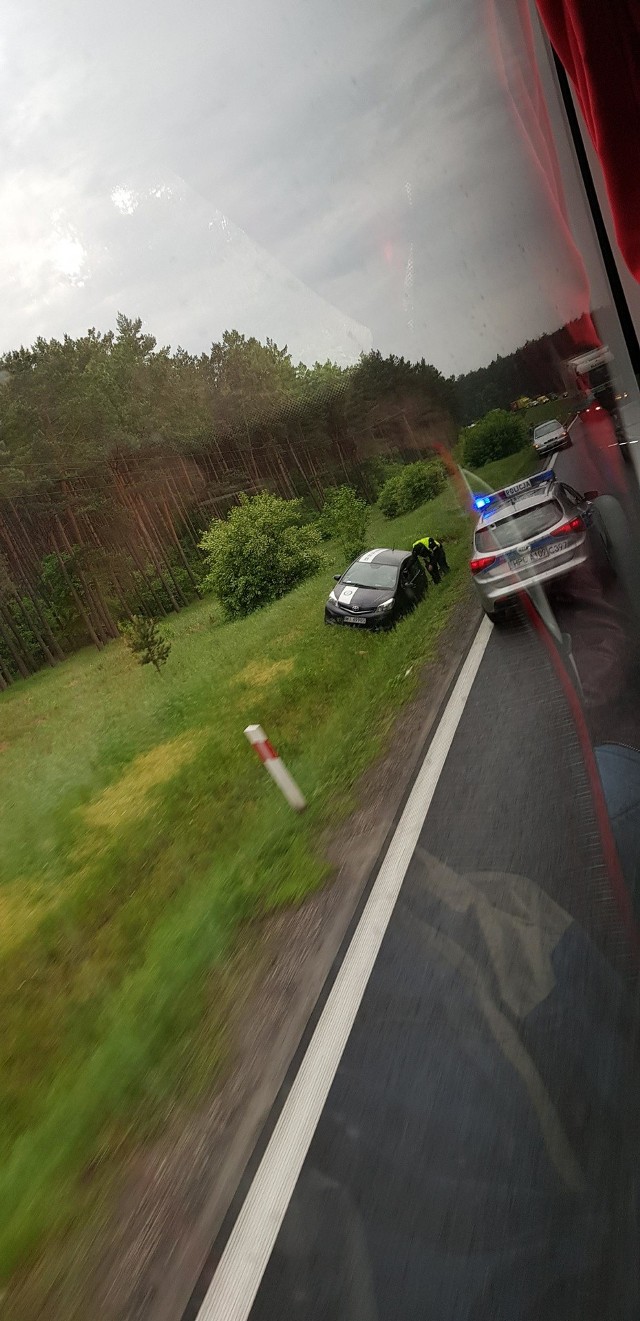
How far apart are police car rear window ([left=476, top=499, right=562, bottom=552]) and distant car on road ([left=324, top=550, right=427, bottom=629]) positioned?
4.47ft

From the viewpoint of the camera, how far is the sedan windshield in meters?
7.60

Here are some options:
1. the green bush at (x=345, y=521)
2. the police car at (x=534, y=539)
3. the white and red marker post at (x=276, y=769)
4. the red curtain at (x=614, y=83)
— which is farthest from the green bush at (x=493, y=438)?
the red curtain at (x=614, y=83)

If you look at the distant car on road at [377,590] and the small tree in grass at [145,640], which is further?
the distant car on road at [377,590]

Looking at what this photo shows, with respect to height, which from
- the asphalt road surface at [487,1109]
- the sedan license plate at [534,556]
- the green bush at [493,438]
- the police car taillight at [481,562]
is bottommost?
the asphalt road surface at [487,1109]

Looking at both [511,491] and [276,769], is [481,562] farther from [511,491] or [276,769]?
[276,769]

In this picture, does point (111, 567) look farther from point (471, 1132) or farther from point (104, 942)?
point (471, 1132)

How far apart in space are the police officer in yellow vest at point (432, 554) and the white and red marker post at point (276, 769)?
3.37m

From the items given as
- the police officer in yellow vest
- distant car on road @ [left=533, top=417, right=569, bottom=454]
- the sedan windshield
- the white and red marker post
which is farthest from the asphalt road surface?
distant car on road @ [left=533, top=417, right=569, bottom=454]

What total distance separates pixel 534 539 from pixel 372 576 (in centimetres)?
182

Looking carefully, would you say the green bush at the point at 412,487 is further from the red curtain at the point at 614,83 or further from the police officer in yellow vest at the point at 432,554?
the red curtain at the point at 614,83

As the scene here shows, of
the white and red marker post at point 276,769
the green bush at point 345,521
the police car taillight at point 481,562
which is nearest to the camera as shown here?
the white and red marker post at point 276,769

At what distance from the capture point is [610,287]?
3191 mm

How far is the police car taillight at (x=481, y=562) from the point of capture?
6.77 m

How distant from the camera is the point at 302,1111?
9.09 ft
